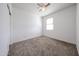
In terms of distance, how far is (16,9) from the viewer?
1.24 meters

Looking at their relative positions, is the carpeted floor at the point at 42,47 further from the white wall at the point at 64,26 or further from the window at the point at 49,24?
the window at the point at 49,24

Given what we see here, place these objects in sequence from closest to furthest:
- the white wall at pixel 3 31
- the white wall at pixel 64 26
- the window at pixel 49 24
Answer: the white wall at pixel 3 31 → the white wall at pixel 64 26 → the window at pixel 49 24

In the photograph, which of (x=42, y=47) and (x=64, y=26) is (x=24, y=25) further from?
(x=64, y=26)

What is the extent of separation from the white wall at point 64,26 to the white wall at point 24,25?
0.16 m

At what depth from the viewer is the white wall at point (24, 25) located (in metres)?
1.30

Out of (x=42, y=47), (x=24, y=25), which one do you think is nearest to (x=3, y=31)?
(x=24, y=25)

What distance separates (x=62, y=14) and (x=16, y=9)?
85 cm

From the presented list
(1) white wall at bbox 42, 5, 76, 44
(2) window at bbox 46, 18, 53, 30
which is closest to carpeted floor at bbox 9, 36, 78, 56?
(1) white wall at bbox 42, 5, 76, 44

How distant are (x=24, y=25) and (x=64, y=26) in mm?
765

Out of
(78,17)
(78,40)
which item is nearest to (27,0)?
(78,17)

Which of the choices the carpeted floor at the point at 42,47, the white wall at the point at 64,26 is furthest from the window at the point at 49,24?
the carpeted floor at the point at 42,47

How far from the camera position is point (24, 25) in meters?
1.34

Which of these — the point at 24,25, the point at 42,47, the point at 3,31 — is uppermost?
the point at 24,25

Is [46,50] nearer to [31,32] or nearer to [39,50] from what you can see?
[39,50]
